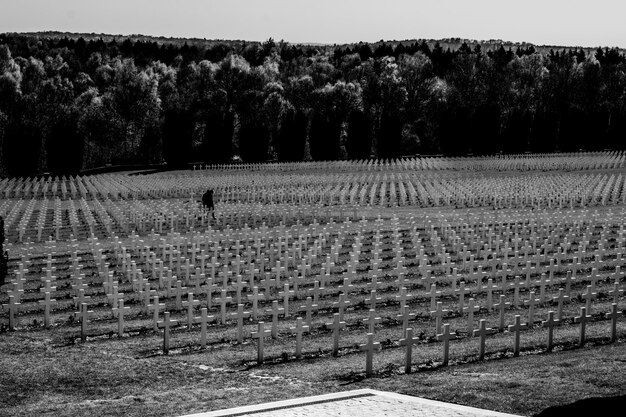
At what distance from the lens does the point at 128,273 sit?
19.8 m

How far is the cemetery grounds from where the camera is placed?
1077 centimetres

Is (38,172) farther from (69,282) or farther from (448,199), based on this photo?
(69,282)

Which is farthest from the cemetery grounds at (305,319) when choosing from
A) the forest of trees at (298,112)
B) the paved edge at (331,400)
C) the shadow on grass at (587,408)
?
the forest of trees at (298,112)

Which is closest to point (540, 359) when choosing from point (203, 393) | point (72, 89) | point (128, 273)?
point (203, 393)

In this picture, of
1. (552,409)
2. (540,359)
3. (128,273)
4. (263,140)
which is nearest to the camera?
(552,409)

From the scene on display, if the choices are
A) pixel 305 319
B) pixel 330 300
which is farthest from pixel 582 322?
pixel 330 300

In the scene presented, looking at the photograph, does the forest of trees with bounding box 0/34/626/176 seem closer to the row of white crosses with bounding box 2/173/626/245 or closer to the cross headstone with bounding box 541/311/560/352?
the row of white crosses with bounding box 2/173/626/245

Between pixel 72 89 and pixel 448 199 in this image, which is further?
pixel 72 89

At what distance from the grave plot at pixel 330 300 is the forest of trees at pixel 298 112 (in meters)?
46.3

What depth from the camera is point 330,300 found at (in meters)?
17.6

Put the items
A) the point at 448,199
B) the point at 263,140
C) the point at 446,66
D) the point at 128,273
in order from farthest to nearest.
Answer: the point at 446,66 < the point at 263,140 < the point at 448,199 < the point at 128,273

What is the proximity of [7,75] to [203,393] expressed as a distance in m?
89.2

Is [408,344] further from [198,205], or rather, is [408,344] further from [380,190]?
[380,190]

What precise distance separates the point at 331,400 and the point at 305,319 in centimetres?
554
